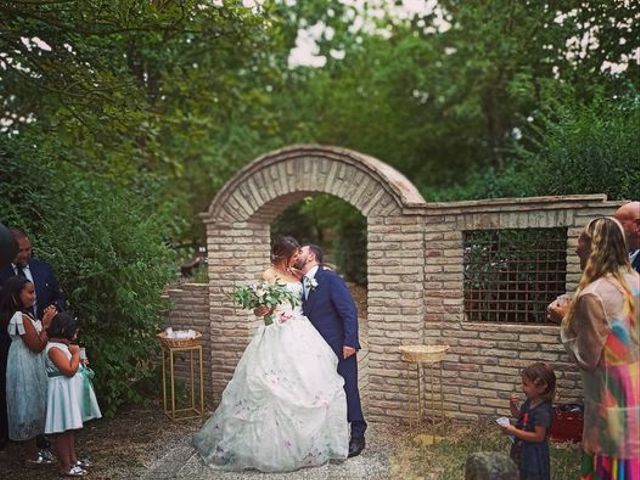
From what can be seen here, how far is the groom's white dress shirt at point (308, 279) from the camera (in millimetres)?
5770

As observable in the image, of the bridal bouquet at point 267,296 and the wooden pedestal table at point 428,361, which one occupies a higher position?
the bridal bouquet at point 267,296

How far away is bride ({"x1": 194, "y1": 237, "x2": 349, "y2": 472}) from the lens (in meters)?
5.27

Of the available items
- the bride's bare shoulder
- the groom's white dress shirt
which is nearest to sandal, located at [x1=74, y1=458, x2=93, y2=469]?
the bride's bare shoulder

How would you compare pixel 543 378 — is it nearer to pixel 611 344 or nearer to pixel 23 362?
pixel 611 344

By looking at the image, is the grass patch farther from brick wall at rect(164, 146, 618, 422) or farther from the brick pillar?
the brick pillar

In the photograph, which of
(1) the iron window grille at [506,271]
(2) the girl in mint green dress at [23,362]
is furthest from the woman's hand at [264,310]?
(1) the iron window grille at [506,271]

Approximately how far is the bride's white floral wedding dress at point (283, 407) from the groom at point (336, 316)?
0.12 m

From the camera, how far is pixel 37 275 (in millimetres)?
5695

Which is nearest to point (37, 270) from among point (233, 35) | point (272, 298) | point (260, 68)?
point (272, 298)

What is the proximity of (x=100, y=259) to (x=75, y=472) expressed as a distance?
2321 millimetres

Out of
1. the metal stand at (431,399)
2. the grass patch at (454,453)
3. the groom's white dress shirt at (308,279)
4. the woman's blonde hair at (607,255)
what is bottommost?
the grass patch at (454,453)

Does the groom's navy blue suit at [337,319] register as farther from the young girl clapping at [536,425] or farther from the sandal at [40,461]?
the sandal at [40,461]

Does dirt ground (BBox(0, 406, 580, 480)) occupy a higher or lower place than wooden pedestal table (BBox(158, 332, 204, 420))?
lower

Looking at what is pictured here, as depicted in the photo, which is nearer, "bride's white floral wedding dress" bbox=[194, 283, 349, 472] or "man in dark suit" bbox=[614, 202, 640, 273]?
"man in dark suit" bbox=[614, 202, 640, 273]
